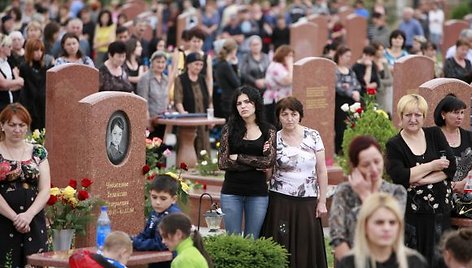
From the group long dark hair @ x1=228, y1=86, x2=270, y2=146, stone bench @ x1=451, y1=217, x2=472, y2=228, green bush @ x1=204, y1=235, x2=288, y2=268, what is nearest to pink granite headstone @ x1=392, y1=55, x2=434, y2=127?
long dark hair @ x1=228, y1=86, x2=270, y2=146

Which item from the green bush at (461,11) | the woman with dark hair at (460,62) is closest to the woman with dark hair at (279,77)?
the woman with dark hair at (460,62)

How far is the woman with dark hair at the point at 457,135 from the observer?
1332 cm

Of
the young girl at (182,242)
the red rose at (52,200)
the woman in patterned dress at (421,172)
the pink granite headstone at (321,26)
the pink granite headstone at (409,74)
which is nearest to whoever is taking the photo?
the young girl at (182,242)

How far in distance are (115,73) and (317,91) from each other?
9.59 ft

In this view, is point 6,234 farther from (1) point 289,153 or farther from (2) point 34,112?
(2) point 34,112

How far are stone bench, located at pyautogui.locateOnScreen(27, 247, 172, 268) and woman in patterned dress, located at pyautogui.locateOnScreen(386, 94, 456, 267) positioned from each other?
2.20 meters

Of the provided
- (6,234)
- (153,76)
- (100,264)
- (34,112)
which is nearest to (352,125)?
(153,76)

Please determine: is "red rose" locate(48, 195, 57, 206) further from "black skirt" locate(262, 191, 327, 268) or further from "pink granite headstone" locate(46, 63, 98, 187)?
"pink granite headstone" locate(46, 63, 98, 187)

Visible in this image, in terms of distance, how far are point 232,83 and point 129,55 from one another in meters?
2.71

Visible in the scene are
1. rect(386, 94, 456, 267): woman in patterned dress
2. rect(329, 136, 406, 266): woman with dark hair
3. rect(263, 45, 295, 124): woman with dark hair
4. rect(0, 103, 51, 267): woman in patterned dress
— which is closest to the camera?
rect(329, 136, 406, 266): woman with dark hair

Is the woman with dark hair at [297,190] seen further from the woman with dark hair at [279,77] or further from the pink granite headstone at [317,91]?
the woman with dark hair at [279,77]

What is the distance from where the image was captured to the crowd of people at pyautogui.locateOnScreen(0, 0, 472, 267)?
1016 centimetres

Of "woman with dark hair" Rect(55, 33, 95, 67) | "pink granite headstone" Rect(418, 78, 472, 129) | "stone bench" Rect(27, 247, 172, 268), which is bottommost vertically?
"stone bench" Rect(27, 247, 172, 268)

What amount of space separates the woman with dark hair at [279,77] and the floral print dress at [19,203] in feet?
30.6
